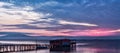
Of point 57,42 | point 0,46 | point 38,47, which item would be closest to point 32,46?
point 38,47

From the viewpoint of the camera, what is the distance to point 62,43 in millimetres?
104188

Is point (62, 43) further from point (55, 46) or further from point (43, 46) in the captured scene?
point (43, 46)

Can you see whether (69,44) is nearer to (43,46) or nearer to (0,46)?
(43,46)

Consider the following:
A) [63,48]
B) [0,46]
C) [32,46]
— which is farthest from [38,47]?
[0,46]

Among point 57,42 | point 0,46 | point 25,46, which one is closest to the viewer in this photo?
point 0,46

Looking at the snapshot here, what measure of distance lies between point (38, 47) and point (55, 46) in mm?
6780

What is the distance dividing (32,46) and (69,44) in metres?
14.4

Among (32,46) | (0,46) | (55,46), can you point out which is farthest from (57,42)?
(0,46)

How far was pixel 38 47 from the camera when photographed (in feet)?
346

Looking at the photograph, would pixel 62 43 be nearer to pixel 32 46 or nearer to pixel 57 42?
pixel 57 42

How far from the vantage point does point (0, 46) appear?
8094 centimetres

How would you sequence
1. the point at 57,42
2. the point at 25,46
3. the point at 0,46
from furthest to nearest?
the point at 57,42
the point at 25,46
the point at 0,46

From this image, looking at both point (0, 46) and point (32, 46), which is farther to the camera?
point (32, 46)

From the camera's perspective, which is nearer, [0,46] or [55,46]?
[0,46]
